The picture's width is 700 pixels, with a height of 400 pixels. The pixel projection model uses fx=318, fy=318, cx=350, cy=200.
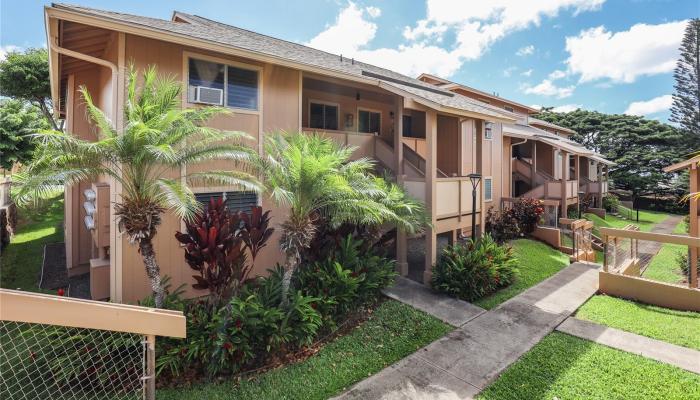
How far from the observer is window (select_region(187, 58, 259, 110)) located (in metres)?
7.55

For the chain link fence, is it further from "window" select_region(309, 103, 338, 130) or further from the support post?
"window" select_region(309, 103, 338, 130)

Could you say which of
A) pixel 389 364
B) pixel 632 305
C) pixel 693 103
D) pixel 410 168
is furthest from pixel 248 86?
pixel 693 103

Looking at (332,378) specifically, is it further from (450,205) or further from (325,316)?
(450,205)

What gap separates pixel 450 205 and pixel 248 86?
267 inches

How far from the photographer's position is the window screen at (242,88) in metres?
7.96

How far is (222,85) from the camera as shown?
25.8 ft

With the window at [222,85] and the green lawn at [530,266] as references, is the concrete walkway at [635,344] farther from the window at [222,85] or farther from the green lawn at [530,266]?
the window at [222,85]

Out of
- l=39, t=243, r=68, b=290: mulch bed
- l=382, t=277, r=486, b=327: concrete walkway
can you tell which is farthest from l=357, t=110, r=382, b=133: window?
l=39, t=243, r=68, b=290: mulch bed

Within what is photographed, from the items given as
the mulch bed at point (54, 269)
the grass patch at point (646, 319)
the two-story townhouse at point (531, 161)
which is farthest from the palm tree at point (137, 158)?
the two-story townhouse at point (531, 161)

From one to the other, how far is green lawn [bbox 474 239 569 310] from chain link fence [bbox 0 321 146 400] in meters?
7.49

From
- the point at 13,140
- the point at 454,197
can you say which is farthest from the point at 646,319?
the point at 13,140

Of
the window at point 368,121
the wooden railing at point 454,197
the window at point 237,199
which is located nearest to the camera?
the window at point 237,199

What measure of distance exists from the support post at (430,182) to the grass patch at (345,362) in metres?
2.11

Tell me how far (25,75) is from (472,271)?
28.3 meters
